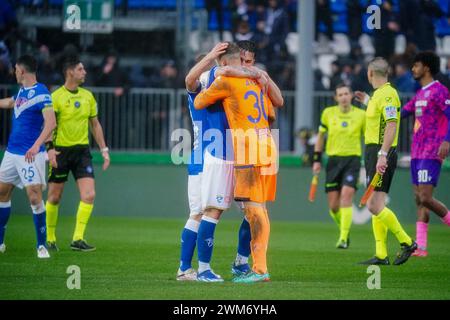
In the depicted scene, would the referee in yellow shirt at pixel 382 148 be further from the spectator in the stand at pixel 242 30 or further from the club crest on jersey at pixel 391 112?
the spectator in the stand at pixel 242 30

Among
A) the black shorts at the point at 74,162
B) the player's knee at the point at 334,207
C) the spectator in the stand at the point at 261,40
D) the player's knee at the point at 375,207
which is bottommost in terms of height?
the player's knee at the point at 334,207

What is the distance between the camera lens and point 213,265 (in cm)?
1239

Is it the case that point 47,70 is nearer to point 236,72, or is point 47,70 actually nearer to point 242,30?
point 242,30

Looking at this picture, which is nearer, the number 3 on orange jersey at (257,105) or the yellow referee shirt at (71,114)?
the number 3 on orange jersey at (257,105)

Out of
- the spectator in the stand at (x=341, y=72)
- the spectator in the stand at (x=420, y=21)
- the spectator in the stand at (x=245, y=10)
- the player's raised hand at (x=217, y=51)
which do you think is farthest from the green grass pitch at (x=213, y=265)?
the spectator in the stand at (x=245, y=10)

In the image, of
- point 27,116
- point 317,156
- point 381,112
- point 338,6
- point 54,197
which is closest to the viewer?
point 381,112

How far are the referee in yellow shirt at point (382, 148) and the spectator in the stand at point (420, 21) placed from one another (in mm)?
10023

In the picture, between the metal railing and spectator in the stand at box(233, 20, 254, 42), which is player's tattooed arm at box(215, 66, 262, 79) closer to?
the metal railing

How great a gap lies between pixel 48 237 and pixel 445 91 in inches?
221

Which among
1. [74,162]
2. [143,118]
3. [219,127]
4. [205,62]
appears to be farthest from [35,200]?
[143,118]

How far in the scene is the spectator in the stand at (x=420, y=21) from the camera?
22516mm

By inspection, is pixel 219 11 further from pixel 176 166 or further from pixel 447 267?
pixel 447 267

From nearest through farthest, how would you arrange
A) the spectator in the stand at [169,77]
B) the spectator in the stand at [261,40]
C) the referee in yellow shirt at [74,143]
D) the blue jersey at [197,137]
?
the blue jersey at [197,137], the referee in yellow shirt at [74,143], the spectator in the stand at [169,77], the spectator in the stand at [261,40]

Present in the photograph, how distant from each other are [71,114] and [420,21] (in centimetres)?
1057
